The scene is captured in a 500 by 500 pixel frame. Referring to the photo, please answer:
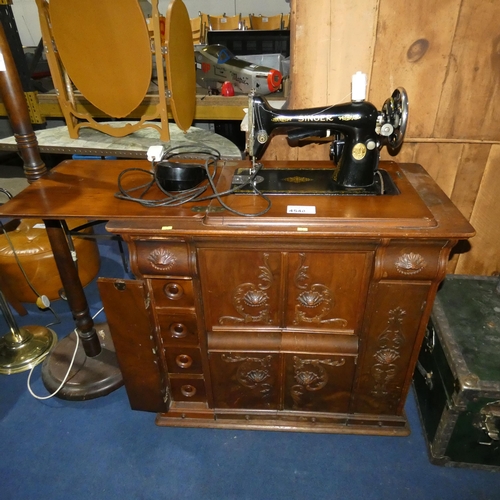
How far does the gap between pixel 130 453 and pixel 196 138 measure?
133 centimetres

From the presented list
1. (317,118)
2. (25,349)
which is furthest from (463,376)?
(25,349)

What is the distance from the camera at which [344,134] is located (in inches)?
47.1

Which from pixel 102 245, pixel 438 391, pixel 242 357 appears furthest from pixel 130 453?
pixel 102 245

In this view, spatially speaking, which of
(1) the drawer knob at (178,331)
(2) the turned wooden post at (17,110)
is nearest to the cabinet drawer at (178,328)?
(1) the drawer knob at (178,331)

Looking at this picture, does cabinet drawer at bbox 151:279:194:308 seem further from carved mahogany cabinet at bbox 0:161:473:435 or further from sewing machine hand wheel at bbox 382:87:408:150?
sewing machine hand wheel at bbox 382:87:408:150

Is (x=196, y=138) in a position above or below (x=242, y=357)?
above

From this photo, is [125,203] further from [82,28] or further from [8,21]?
[8,21]

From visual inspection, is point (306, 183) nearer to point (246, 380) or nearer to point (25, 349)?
point (246, 380)

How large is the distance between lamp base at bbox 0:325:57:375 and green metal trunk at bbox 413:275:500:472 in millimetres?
1690

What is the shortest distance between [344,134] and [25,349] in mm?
1720

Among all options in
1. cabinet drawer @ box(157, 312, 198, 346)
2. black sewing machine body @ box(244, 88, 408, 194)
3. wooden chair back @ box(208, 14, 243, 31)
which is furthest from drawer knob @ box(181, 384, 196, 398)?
wooden chair back @ box(208, 14, 243, 31)

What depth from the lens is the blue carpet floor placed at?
4.43 feet

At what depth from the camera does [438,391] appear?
139cm

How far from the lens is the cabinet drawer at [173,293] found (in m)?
1.22
